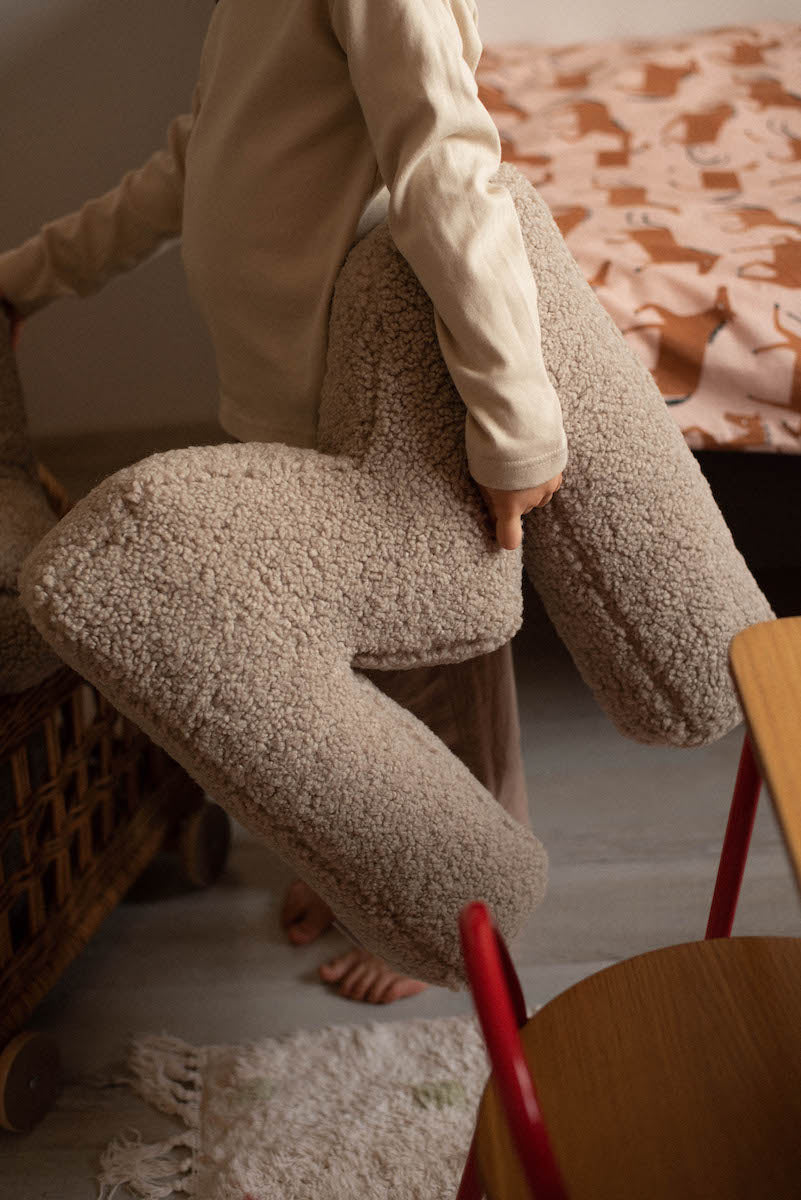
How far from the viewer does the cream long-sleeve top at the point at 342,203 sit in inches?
25.1

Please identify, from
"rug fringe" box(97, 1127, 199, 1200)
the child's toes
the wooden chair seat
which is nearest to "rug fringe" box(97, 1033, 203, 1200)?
"rug fringe" box(97, 1127, 199, 1200)

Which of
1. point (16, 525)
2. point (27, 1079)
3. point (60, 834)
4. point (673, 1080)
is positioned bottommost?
point (27, 1079)

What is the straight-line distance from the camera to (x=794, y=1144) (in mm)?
506

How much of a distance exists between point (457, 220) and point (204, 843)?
73cm

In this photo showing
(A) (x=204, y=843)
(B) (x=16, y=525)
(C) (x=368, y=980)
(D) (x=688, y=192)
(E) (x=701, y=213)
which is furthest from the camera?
(D) (x=688, y=192)

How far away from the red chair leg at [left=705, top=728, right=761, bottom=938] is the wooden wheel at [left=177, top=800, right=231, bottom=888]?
0.56 m

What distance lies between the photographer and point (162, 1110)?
92 cm

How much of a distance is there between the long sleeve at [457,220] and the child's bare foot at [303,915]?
593 mm

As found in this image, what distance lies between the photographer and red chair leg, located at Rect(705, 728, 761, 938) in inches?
25.9

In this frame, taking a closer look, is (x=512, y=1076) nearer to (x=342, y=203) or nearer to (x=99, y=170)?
(x=342, y=203)

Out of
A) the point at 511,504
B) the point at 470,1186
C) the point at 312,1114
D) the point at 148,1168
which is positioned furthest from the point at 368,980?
the point at 511,504

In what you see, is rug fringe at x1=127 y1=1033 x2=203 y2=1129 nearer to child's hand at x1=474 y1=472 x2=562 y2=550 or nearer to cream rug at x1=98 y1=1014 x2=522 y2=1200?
cream rug at x1=98 y1=1014 x2=522 y2=1200

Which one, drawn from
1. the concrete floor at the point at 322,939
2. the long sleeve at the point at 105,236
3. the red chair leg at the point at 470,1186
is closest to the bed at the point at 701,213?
the concrete floor at the point at 322,939

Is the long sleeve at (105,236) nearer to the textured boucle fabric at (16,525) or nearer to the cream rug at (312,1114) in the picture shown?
the textured boucle fabric at (16,525)
